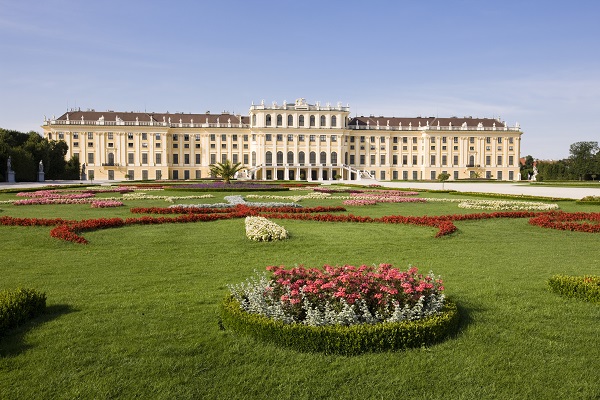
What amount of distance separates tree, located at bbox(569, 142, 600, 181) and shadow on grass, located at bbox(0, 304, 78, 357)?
71923mm

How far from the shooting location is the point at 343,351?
13.7ft

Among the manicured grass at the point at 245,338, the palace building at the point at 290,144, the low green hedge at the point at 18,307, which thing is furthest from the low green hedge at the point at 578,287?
the palace building at the point at 290,144

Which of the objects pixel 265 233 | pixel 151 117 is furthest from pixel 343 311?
pixel 151 117

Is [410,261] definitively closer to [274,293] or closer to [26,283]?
[274,293]

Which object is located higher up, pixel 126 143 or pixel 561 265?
pixel 126 143

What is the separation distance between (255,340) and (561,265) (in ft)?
17.8

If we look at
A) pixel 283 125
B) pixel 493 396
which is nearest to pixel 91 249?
pixel 493 396

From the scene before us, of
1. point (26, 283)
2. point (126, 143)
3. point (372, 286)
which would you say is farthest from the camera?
point (126, 143)

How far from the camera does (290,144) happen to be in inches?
2753

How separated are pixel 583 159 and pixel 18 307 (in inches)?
3007

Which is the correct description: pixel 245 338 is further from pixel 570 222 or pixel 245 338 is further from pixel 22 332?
pixel 570 222

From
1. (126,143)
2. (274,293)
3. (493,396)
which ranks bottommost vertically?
(493,396)

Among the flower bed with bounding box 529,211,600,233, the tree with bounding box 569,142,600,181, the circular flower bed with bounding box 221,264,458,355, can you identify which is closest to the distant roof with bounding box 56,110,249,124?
the tree with bounding box 569,142,600,181

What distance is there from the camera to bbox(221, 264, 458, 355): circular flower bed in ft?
13.8
